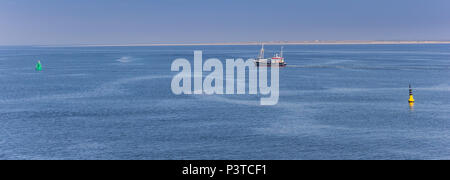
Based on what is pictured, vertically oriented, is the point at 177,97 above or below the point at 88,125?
above

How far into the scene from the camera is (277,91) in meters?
109

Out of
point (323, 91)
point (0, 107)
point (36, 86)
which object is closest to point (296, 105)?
point (323, 91)

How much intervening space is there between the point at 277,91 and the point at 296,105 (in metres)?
22.5

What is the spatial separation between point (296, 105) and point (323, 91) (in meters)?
21.7
